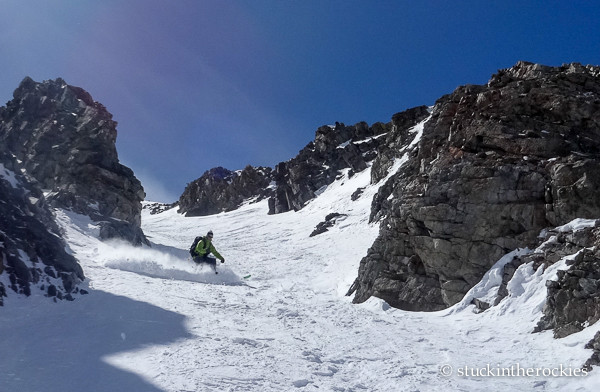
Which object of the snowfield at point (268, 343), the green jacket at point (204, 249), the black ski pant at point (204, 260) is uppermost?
the green jacket at point (204, 249)

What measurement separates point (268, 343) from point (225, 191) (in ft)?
327

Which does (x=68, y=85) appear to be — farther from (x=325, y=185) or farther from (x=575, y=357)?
(x=575, y=357)

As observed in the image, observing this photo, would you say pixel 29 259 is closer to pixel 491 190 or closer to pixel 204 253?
pixel 204 253

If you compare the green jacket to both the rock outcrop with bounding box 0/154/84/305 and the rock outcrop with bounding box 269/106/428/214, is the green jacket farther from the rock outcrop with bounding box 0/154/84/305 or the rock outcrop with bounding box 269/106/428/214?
the rock outcrop with bounding box 269/106/428/214

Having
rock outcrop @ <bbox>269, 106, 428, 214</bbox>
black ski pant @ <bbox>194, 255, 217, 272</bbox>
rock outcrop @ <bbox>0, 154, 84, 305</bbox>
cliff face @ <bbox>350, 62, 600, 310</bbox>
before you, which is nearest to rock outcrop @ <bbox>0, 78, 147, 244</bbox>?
black ski pant @ <bbox>194, 255, 217, 272</bbox>

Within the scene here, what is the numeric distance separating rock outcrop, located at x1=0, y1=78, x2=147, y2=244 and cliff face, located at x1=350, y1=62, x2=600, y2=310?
24.1 meters

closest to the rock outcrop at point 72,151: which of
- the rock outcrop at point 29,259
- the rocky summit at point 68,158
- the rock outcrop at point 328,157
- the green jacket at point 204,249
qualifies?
the rocky summit at point 68,158

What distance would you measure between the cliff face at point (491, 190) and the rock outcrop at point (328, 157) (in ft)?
144

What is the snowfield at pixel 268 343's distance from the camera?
22.1ft

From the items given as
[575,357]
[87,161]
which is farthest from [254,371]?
[87,161]

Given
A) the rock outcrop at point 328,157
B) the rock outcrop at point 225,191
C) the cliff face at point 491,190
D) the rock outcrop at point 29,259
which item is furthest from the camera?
the rock outcrop at point 225,191

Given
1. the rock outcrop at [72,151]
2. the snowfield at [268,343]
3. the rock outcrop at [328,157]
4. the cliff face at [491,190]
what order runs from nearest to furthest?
A: the snowfield at [268,343], the cliff face at [491,190], the rock outcrop at [72,151], the rock outcrop at [328,157]

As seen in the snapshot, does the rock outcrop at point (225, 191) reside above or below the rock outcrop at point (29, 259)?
above

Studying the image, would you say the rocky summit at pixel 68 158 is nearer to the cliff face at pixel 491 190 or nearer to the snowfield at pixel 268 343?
the snowfield at pixel 268 343
